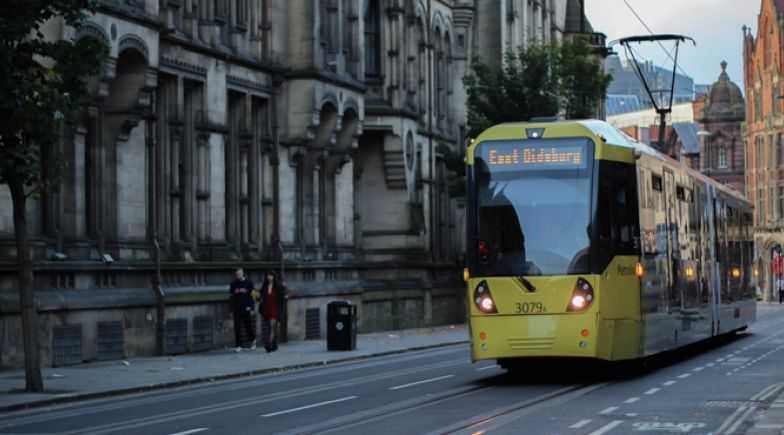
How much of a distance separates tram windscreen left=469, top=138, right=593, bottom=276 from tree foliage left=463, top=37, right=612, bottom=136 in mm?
34918

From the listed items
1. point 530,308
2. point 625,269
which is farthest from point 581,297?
point 625,269

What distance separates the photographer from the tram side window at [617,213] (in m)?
23.8

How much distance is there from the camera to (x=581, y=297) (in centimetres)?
2336

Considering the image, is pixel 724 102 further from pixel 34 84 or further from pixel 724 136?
pixel 34 84

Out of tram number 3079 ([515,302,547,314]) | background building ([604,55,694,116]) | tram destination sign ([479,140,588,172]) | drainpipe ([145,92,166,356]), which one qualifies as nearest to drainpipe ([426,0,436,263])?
drainpipe ([145,92,166,356])

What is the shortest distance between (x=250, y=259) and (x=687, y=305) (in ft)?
49.0

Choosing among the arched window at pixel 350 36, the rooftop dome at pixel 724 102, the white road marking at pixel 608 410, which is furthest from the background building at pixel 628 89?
the white road marking at pixel 608 410

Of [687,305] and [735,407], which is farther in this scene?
[687,305]

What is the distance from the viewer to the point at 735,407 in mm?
19734

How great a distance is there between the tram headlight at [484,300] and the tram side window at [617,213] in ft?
5.39

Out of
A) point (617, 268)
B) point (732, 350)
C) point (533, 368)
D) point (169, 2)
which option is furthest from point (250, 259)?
point (617, 268)

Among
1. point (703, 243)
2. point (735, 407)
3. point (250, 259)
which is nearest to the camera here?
point (735, 407)

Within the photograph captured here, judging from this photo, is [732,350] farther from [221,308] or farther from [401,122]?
[401,122]

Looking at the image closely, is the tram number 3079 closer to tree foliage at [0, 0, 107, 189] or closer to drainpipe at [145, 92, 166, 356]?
tree foliage at [0, 0, 107, 189]
